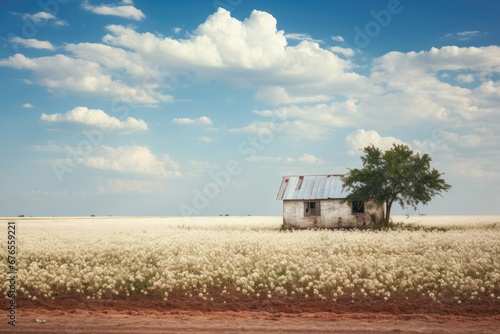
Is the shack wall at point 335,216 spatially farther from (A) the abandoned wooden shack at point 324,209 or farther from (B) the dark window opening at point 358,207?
(B) the dark window opening at point 358,207

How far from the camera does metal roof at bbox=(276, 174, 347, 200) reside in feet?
157

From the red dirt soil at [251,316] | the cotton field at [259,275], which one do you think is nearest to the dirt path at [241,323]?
the red dirt soil at [251,316]

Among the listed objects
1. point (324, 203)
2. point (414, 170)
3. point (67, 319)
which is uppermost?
point (414, 170)

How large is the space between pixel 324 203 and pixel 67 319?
3768cm

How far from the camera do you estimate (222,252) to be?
2281cm

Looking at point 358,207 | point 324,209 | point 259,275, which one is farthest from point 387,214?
point 259,275

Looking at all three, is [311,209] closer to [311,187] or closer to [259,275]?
[311,187]

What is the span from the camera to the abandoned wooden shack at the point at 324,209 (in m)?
46.5

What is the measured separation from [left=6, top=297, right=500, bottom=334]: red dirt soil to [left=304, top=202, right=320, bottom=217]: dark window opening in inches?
1323

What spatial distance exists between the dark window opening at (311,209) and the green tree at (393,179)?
335 centimetres

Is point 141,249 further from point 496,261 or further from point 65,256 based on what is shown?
point 496,261

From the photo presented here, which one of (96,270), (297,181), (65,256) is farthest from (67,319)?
(297,181)

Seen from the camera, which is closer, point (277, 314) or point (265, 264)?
point (277, 314)

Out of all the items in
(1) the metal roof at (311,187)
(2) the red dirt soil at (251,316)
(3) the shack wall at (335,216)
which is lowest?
(2) the red dirt soil at (251,316)
